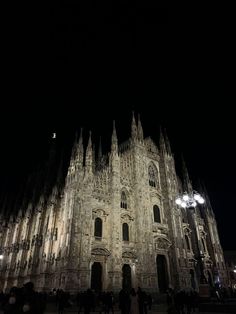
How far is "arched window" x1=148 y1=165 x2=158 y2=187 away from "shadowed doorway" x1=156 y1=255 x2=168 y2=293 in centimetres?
1166

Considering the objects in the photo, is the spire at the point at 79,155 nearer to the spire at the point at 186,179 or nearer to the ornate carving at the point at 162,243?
the ornate carving at the point at 162,243

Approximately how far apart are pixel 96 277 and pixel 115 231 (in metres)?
5.70

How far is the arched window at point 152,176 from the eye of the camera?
40.7 metres

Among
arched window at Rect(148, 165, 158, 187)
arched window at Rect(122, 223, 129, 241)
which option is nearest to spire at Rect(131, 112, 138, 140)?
arched window at Rect(148, 165, 158, 187)

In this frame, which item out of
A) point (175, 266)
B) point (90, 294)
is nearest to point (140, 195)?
point (175, 266)

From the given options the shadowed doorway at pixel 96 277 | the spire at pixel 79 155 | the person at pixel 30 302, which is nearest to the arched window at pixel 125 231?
the shadowed doorway at pixel 96 277

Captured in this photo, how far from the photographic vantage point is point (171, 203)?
3878cm

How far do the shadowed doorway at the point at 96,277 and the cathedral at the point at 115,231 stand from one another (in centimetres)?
10

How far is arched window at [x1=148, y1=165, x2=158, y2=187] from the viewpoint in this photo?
40.7 meters

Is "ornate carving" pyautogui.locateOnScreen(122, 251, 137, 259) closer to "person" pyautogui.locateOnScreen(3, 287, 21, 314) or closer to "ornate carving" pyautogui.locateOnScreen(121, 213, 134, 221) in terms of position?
"ornate carving" pyautogui.locateOnScreen(121, 213, 134, 221)

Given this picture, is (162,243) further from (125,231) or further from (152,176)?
(152,176)

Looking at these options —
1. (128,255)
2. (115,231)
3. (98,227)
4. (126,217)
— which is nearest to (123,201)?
(126,217)

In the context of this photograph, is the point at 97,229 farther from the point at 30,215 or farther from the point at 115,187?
the point at 30,215

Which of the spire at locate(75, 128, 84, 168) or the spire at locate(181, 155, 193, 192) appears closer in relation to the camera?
the spire at locate(75, 128, 84, 168)
